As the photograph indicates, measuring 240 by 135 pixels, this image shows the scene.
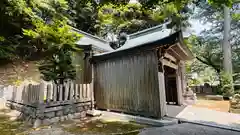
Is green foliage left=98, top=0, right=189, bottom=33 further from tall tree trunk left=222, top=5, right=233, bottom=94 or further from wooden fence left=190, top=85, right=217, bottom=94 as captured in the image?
wooden fence left=190, top=85, right=217, bottom=94

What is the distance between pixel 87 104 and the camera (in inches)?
235

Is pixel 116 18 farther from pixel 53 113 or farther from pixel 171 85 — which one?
pixel 53 113

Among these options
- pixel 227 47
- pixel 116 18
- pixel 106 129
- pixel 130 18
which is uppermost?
pixel 116 18

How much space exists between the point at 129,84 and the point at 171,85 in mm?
4085

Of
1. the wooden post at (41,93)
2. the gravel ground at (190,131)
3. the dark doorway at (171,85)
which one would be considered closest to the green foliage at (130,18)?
the dark doorway at (171,85)

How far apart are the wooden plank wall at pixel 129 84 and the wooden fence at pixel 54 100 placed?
672mm

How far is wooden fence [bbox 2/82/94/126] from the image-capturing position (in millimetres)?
4496

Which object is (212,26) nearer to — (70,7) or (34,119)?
(70,7)

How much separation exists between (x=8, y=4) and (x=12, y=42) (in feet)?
10.6

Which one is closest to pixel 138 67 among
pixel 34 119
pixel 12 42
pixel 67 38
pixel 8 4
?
pixel 34 119

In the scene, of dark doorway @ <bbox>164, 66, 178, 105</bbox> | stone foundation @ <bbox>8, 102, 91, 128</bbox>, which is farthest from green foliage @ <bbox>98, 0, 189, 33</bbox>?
stone foundation @ <bbox>8, 102, 91, 128</bbox>

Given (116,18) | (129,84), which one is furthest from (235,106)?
(116,18)

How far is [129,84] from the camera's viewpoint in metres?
5.32

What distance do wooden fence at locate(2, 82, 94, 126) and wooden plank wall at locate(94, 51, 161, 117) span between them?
67cm
